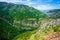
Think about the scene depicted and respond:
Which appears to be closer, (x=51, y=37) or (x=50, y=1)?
(x=51, y=37)

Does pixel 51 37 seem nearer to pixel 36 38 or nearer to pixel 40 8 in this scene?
pixel 36 38

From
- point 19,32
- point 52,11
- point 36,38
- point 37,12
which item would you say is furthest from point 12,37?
point 52,11

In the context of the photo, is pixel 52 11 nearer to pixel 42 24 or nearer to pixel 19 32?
pixel 42 24

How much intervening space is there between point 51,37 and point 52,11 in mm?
992

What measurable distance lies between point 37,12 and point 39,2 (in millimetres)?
377

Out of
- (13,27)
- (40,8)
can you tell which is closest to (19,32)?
(13,27)

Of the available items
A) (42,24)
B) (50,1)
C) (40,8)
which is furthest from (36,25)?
(50,1)

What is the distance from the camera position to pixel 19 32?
629cm

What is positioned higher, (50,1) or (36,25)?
(50,1)

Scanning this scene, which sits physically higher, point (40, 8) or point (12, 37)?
point (40, 8)

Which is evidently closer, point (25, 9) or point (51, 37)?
point (51, 37)

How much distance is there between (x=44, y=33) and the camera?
604 cm

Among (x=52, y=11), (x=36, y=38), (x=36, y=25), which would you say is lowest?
(x=36, y=38)

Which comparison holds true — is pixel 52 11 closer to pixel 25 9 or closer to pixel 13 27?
pixel 25 9
